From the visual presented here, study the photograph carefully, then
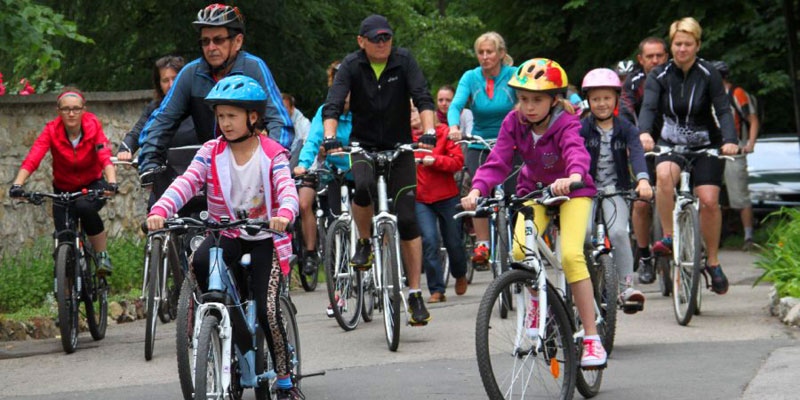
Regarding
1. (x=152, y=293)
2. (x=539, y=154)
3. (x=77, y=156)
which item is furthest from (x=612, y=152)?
(x=77, y=156)

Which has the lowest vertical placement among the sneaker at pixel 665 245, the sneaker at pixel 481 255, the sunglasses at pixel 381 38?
the sneaker at pixel 481 255

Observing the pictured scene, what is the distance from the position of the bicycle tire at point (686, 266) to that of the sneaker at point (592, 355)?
10.3 ft

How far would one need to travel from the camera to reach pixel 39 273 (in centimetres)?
1217

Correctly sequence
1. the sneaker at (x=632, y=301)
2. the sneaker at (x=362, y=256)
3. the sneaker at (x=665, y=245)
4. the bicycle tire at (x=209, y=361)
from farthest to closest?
the sneaker at (x=665, y=245)
the sneaker at (x=362, y=256)
the sneaker at (x=632, y=301)
the bicycle tire at (x=209, y=361)

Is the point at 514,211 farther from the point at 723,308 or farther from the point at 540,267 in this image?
the point at 723,308

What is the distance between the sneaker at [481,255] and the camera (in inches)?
474

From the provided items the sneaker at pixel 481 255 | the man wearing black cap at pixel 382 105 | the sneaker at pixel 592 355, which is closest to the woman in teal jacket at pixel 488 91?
the sneaker at pixel 481 255

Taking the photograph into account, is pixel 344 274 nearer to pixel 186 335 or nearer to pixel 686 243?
pixel 686 243

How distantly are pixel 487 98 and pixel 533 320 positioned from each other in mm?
5665

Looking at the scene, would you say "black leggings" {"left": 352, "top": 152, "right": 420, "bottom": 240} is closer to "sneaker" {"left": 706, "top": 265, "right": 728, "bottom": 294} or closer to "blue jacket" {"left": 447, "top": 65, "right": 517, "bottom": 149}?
"blue jacket" {"left": 447, "top": 65, "right": 517, "bottom": 149}

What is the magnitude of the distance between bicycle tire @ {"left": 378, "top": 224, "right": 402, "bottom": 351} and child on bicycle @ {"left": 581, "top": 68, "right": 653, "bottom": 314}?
1.32 meters

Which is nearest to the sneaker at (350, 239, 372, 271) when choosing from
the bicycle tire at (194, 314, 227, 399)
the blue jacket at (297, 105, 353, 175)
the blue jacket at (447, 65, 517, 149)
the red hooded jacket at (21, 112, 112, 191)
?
the blue jacket at (297, 105, 353, 175)

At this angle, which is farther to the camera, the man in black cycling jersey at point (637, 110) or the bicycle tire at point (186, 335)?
the man in black cycling jersey at point (637, 110)

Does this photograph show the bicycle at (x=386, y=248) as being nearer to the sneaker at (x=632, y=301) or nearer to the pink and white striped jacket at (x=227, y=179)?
the sneaker at (x=632, y=301)
